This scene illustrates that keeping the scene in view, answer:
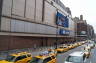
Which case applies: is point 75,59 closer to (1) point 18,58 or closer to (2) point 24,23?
(1) point 18,58

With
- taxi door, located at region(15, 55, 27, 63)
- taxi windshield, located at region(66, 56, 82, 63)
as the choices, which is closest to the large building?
taxi door, located at region(15, 55, 27, 63)

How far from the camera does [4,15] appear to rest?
108 ft

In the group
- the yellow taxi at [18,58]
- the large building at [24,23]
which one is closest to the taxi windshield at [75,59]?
the yellow taxi at [18,58]

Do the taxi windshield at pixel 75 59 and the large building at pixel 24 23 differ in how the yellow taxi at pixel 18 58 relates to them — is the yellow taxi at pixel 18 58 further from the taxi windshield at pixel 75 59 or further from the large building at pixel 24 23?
the large building at pixel 24 23

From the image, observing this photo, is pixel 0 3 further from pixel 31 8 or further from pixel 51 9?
A: pixel 51 9

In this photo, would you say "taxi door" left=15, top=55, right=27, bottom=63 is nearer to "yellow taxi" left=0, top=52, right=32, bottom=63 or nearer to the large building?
"yellow taxi" left=0, top=52, right=32, bottom=63

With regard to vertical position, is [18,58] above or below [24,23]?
below

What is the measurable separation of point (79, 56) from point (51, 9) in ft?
149

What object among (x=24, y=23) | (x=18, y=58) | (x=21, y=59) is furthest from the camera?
(x=24, y=23)

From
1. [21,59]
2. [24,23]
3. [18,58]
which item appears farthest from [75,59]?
[24,23]

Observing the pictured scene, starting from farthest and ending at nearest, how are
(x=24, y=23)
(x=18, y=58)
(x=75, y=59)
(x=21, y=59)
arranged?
(x=24, y=23) → (x=21, y=59) → (x=18, y=58) → (x=75, y=59)

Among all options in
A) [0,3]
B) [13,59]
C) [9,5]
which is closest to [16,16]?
[9,5]

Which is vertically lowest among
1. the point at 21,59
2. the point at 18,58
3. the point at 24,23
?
the point at 21,59

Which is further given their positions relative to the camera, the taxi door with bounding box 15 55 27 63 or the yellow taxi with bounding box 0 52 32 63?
the taxi door with bounding box 15 55 27 63
